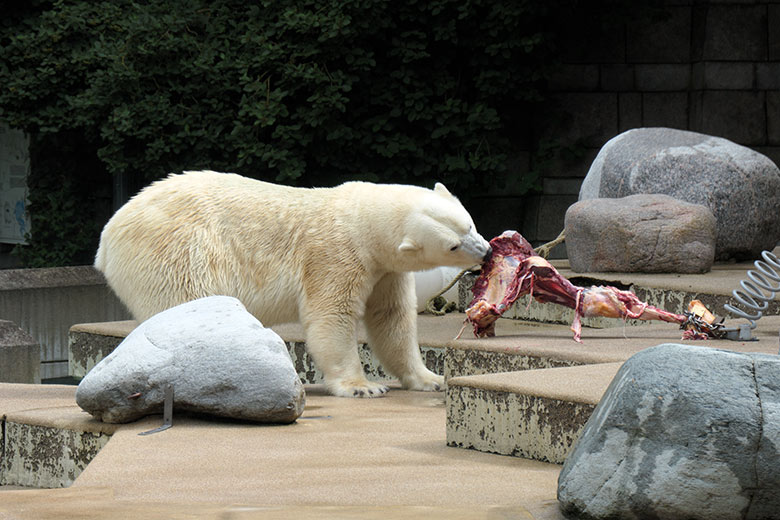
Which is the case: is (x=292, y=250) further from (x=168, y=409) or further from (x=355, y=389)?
(x=168, y=409)

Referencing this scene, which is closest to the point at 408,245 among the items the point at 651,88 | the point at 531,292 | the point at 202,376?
the point at 531,292

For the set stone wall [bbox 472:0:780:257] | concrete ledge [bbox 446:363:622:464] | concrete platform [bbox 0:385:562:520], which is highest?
stone wall [bbox 472:0:780:257]

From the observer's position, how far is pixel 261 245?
16.1 ft

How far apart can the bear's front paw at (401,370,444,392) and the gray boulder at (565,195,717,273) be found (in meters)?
2.02

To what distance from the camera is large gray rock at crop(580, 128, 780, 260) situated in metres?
7.33

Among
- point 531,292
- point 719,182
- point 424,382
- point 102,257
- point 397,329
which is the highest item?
point 719,182

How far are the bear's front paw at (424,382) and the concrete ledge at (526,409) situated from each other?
1.37 meters

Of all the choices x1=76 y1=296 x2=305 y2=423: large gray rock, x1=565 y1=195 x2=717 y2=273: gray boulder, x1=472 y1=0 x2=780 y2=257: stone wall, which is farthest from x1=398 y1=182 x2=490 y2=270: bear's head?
x1=472 y1=0 x2=780 y2=257: stone wall

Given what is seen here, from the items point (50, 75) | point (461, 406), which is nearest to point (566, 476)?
point (461, 406)

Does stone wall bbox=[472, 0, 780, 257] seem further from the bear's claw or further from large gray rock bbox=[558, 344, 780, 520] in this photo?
large gray rock bbox=[558, 344, 780, 520]

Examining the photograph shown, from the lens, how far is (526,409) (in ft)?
11.3

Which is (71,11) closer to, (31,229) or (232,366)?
(31,229)

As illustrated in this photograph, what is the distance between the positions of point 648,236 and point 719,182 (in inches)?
37.6

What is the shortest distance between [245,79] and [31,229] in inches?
133
